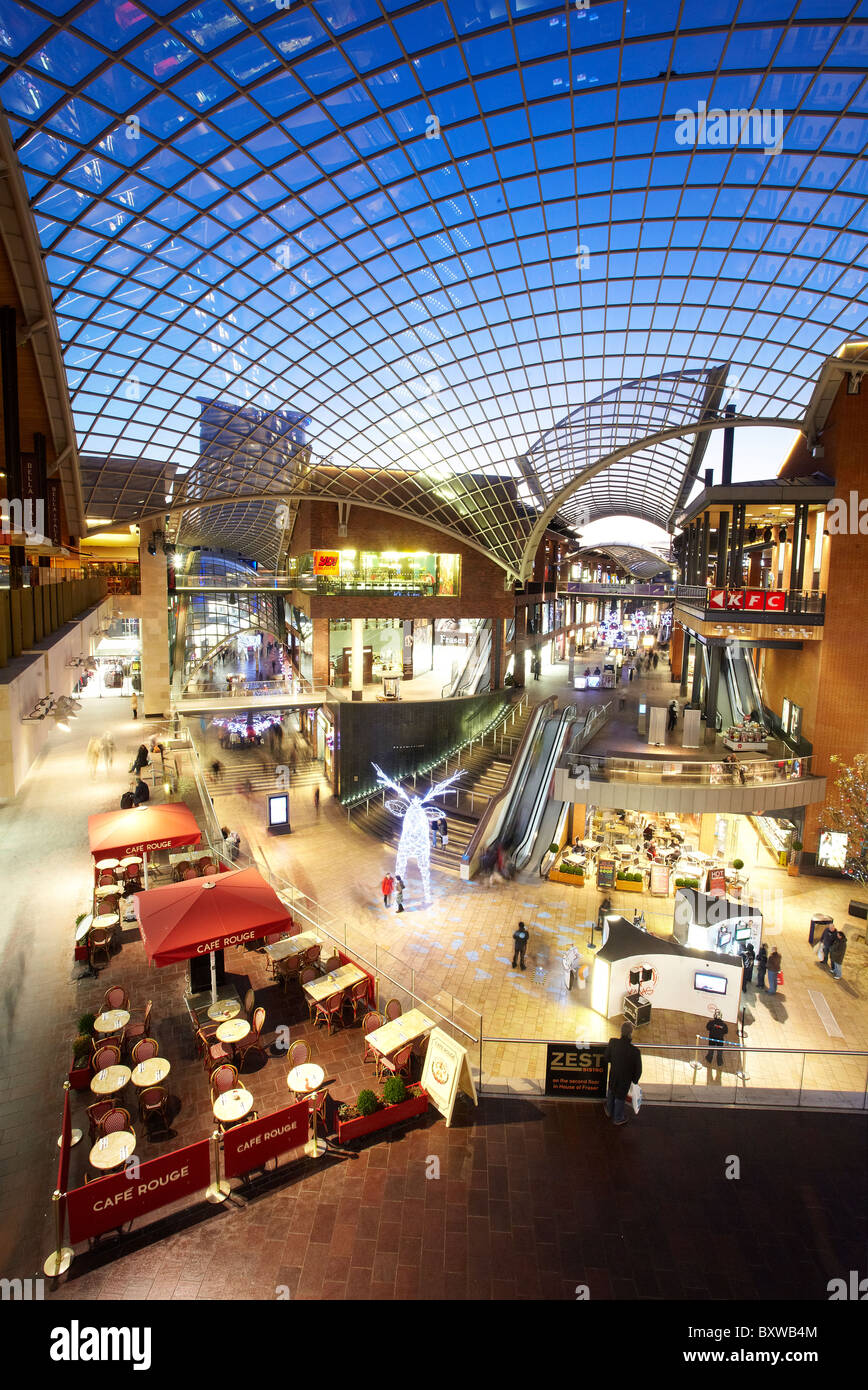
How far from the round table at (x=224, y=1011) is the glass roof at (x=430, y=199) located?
73.3 ft

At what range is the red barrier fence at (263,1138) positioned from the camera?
9328mm

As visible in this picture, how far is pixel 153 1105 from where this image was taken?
10523 millimetres

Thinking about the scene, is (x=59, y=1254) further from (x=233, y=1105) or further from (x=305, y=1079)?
(x=305, y=1079)

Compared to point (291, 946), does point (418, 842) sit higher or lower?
lower

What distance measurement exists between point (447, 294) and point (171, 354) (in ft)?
43.5

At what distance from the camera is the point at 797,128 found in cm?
1995

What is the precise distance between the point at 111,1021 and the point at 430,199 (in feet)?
92.6

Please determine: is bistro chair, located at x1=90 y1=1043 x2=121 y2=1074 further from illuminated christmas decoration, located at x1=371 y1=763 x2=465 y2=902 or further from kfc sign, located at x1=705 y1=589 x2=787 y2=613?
kfc sign, located at x1=705 y1=589 x2=787 y2=613

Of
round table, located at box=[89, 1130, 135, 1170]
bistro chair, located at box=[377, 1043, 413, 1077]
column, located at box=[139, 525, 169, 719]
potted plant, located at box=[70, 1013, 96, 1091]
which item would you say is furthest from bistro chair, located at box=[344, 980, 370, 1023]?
column, located at box=[139, 525, 169, 719]

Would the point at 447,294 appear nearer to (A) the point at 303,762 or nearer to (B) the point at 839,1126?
(A) the point at 303,762

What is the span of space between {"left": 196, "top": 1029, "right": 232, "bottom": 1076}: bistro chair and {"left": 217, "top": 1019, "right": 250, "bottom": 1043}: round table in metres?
0.19

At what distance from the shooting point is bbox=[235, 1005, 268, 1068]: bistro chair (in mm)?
12484

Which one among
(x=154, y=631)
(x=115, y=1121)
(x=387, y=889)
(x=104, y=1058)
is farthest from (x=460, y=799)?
(x=115, y=1121)
